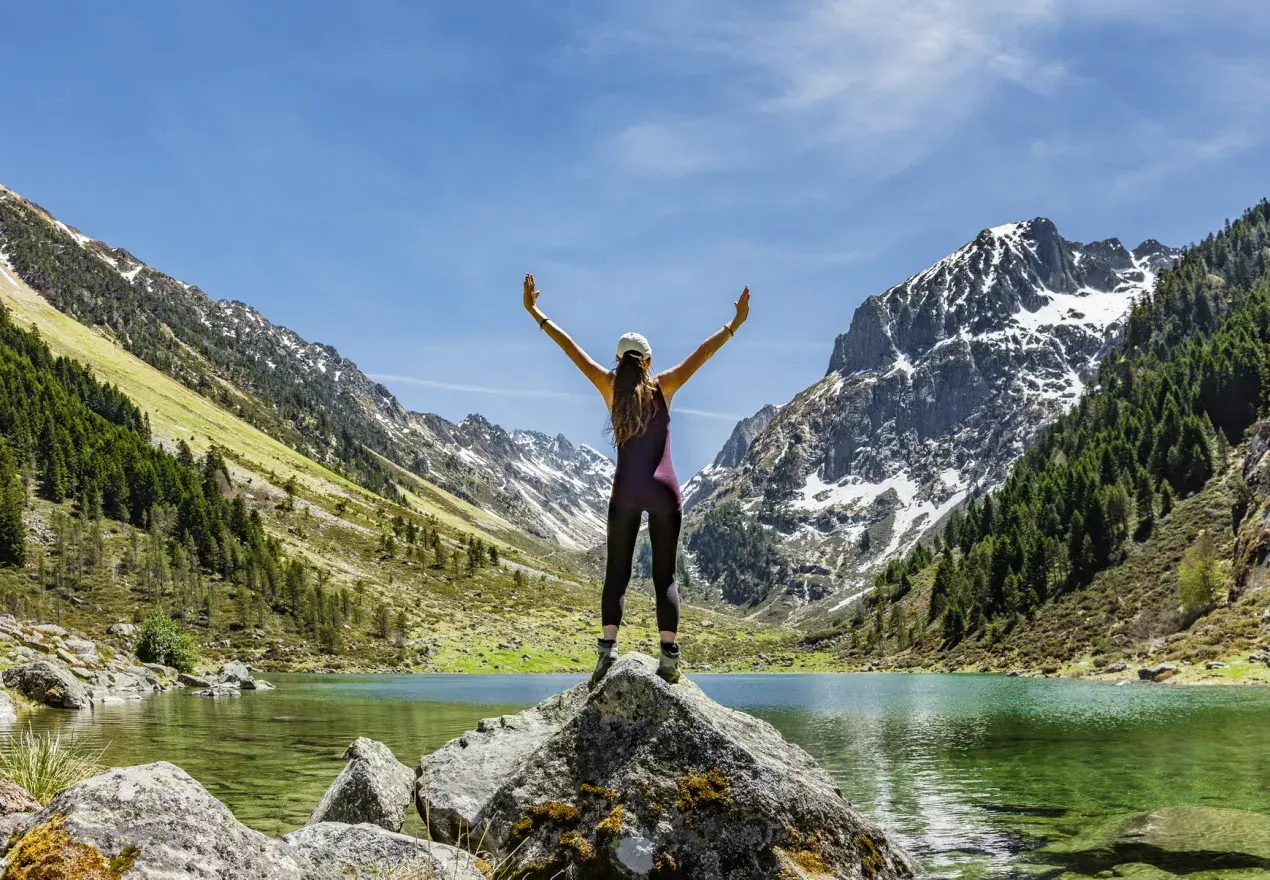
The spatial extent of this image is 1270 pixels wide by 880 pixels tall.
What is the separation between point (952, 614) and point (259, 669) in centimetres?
12317

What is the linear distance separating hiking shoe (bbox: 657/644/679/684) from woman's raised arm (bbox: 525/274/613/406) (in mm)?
3251

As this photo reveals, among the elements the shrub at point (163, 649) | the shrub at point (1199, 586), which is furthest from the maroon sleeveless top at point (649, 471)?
the shrub at point (1199, 586)

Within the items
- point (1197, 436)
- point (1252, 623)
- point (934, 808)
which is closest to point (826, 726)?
point (934, 808)

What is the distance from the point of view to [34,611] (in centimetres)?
11244

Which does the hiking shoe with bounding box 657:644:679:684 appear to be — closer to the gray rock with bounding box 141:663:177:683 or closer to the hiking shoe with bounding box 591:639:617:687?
the hiking shoe with bounding box 591:639:617:687

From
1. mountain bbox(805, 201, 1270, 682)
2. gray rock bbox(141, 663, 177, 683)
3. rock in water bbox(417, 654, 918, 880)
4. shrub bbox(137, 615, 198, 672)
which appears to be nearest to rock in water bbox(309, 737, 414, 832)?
rock in water bbox(417, 654, 918, 880)

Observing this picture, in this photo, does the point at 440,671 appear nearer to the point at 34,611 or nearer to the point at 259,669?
the point at 259,669

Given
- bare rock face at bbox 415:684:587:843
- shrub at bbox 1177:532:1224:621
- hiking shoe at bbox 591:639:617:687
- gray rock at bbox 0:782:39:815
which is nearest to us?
hiking shoe at bbox 591:639:617:687

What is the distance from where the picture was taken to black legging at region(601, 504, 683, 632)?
10844 mm

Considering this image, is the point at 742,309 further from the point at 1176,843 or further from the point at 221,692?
the point at 221,692

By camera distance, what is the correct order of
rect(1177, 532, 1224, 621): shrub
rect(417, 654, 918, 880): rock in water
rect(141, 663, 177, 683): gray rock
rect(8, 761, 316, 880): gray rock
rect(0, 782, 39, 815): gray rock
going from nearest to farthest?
rect(8, 761, 316, 880): gray rock → rect(417, 654, 918, 880): rock in water → rect(0, 782, 39, 815): gray rock → rect(141, 663, 177, 683): gray rock → rect(1177, 532, 1224, 621): shrub

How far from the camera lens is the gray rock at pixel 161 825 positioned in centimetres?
655

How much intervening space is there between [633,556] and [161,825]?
5895 mm

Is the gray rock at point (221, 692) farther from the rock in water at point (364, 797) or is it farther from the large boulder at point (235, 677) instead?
the rock in water at point (364, 797)
